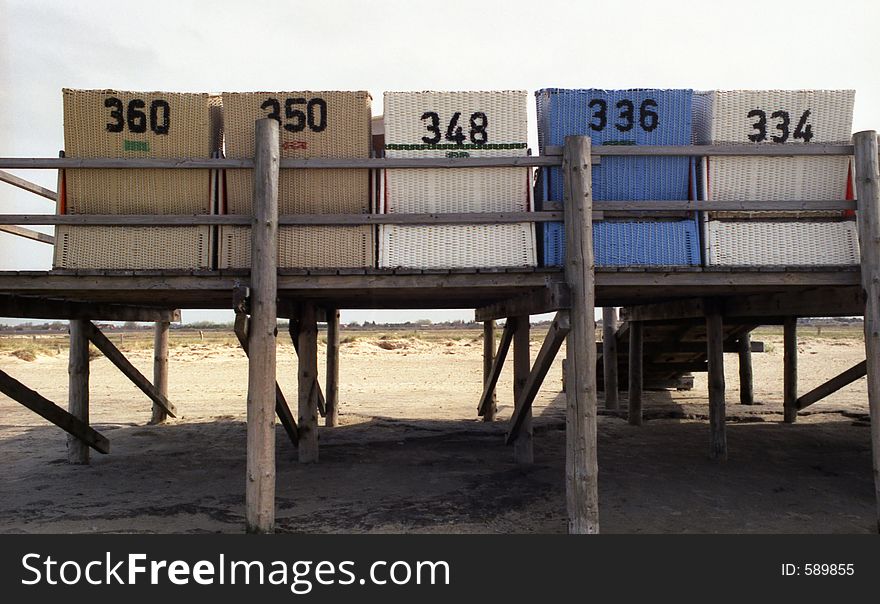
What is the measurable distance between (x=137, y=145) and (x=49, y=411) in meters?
4.19

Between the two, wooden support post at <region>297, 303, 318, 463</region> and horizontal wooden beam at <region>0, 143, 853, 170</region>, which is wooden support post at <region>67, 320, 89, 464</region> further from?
horizontal wooden beam at <region>0, 143, 853, 170</region>

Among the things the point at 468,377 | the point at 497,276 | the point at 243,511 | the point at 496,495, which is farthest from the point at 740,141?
the point at 468,377

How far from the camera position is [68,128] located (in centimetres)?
736

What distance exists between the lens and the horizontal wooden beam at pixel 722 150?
7.27 m

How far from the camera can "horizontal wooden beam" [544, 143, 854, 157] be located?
7273 millimetres

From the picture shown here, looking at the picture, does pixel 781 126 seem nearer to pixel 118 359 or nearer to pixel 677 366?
pixel 118 359

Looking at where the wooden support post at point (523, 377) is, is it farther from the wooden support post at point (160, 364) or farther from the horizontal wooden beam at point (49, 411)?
the wooden support post at point (160, 364)

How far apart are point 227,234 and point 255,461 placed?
2234 mm

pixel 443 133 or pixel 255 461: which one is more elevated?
pixel 443 133

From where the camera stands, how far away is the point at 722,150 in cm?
736

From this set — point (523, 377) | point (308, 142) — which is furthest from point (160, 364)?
point (308, 142)

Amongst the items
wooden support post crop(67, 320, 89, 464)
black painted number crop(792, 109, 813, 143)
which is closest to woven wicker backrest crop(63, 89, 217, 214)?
wooden support post crop(67, 320, 89, 464)
